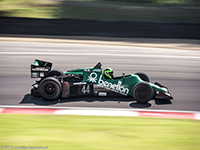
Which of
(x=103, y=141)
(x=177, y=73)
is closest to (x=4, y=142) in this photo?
(x=103, y=141)

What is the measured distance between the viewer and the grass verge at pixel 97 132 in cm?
561

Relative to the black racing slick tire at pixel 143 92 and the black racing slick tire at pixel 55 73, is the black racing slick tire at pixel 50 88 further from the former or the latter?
the black racing slick tire at pixel 143 92

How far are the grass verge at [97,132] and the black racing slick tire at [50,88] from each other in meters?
1.28

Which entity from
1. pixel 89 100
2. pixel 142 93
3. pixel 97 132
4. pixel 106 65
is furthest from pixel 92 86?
pixel 106 65

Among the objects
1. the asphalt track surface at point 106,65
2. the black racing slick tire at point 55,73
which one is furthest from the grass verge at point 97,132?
the black racing slick tire at point 55,73

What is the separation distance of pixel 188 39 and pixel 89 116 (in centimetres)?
1789

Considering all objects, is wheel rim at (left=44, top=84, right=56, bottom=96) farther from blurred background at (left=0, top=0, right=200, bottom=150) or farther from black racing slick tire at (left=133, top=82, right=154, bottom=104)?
black racing slick tire at (left=133, top=82, right=154, bottom=104)

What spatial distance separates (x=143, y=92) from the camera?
28.3ft

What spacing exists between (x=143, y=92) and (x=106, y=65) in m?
6.88

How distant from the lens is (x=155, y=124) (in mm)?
6953

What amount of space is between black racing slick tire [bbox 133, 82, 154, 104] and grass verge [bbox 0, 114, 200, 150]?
1276mm

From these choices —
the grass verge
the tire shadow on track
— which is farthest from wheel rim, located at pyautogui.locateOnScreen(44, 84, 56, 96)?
→ the grass verge

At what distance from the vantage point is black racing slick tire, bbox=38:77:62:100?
8609 millimetres

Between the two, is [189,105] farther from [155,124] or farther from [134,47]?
[134,47]
